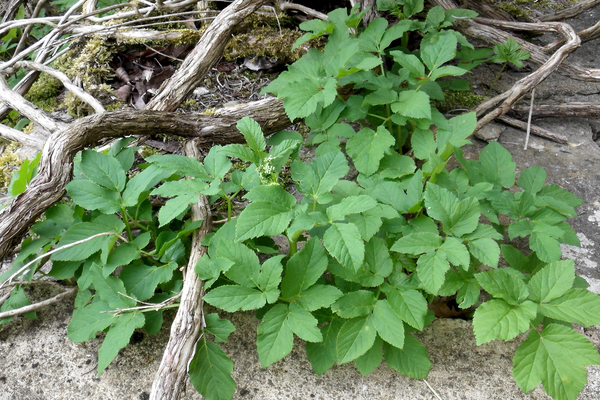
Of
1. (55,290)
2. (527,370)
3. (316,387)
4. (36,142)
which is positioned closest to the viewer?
(527,370)

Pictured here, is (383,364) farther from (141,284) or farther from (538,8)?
(538,8)

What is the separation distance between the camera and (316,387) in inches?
55.6

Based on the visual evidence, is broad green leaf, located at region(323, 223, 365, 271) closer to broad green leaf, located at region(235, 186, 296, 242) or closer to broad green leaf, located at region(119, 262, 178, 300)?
broad green leaf, located at region(235, 186, 296, 242)

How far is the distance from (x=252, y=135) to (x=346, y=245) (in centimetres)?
55

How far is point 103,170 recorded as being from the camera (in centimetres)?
160

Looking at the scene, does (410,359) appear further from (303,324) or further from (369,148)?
(369,148)

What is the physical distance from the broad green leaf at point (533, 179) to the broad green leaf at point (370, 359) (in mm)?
893

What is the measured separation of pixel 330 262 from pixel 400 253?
25 centimetres

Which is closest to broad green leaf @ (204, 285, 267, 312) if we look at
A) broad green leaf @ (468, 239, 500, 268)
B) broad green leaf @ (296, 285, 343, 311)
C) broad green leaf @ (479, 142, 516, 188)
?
broad green leaf @ (296, 285, 343, 311)

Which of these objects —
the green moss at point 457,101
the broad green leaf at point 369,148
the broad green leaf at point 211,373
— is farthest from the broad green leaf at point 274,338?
the green moss at point 457,101

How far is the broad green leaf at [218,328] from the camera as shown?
1.39 m

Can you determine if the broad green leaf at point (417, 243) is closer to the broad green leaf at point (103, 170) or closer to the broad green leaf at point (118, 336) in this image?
the broad green leaf at point (118, 336)

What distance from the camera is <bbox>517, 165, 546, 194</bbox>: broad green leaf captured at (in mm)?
1700

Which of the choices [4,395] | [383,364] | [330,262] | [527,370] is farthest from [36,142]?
[527,370]
